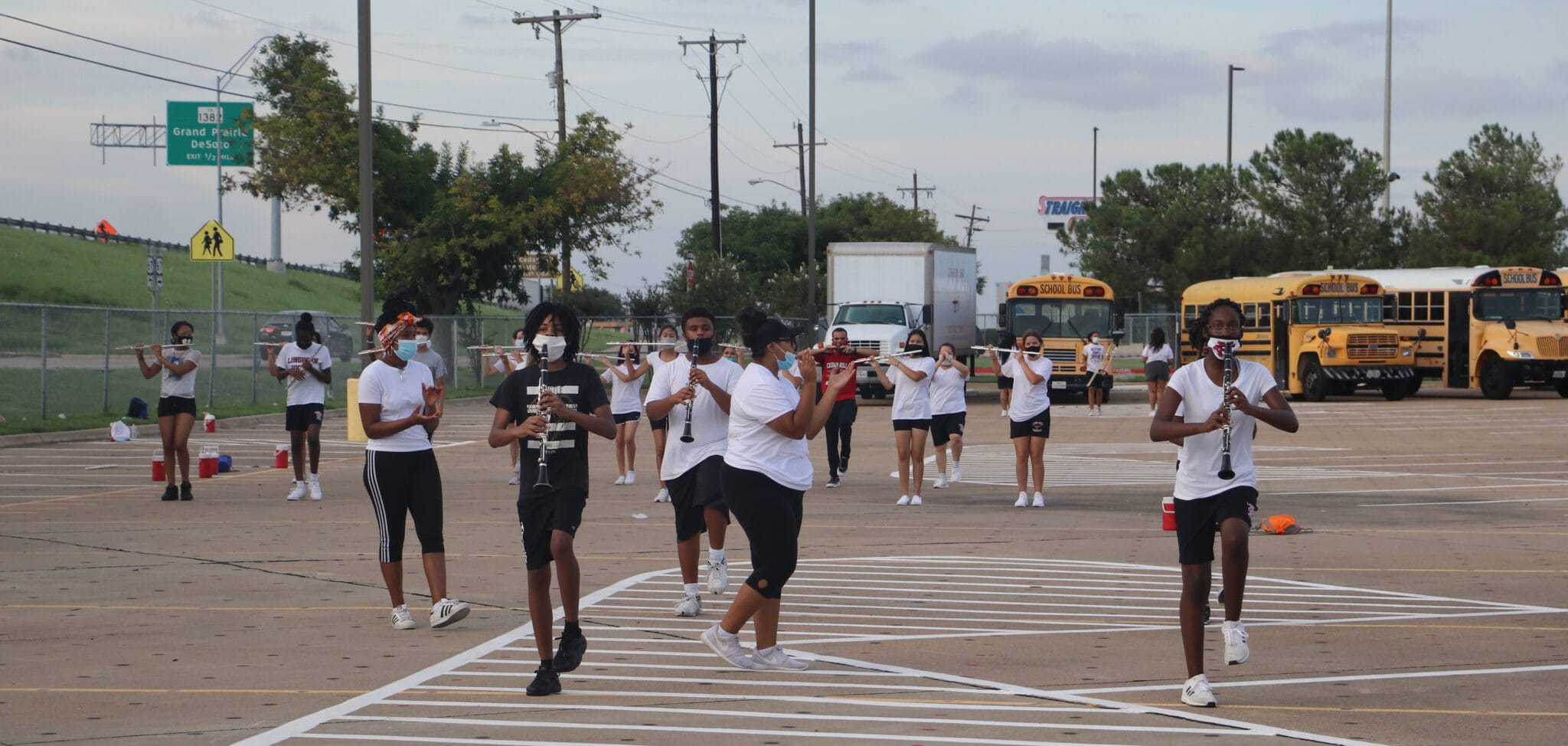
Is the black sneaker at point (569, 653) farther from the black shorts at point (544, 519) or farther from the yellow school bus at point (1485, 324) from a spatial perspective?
the yellow school bus at point (1485, 324)

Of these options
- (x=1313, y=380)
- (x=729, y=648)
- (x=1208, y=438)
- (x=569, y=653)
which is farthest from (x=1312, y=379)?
(x=569, y=653)

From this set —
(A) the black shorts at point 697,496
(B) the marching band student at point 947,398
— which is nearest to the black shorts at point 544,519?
(A) the black shorts at point 697,496

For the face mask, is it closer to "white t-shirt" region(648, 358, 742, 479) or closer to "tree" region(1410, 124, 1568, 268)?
"white t-shirt" region(648, 358, 742, 479)

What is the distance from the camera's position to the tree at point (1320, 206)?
5844 cm

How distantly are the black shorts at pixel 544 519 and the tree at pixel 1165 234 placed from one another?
5413 centimetres

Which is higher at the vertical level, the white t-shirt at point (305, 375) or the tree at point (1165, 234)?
the tree at point (1165, 234)

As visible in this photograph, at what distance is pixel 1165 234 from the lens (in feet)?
201

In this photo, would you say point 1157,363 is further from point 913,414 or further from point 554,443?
point 554,443

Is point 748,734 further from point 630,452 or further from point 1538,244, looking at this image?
point 1538,244

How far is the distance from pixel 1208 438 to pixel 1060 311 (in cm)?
3383

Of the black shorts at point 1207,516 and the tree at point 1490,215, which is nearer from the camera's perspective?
the black shorts at point 1207,516

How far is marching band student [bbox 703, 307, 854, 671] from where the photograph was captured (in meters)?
8.00

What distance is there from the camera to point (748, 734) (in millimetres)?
6805

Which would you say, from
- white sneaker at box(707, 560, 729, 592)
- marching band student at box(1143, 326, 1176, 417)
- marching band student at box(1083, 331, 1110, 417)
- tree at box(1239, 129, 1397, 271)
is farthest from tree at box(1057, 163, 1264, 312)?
white sneaker at box(707, 560, 729, 592)
